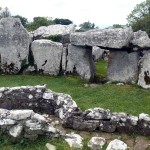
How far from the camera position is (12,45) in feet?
62.2

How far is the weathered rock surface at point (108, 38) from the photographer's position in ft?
53.5

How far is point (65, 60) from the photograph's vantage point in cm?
1897

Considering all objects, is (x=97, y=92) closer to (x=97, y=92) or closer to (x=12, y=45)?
(x=97, y=92)

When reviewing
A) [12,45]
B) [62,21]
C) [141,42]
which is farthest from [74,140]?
[62,21]

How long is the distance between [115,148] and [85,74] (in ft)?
32.0

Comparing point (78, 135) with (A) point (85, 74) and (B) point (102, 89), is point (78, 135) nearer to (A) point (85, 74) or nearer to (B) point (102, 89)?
(B) point (102, 89)

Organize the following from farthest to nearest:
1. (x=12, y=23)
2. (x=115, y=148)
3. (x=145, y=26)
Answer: (x=145, y=26) → (x=12, y=23) → (x=115, y=148)

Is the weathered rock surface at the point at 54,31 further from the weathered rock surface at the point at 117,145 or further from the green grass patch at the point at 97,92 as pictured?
the weathered rock surface at the point at 117,145

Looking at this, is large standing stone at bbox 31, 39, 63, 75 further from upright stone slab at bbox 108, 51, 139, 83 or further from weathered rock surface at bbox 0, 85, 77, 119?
weathered rock surface at bbox 0, 85, 77, 119

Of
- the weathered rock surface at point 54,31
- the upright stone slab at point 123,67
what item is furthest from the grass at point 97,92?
the weathered rock surface at point 54,31

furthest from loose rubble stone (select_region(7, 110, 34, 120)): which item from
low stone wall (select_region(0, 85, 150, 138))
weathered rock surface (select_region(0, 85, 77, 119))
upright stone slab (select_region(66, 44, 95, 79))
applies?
upright stone slab (select_region(66, 44, 95, 79))

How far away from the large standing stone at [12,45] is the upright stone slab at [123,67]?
167 inches

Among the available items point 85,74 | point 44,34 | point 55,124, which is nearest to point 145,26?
point 44,34

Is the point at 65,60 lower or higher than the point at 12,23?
lower
